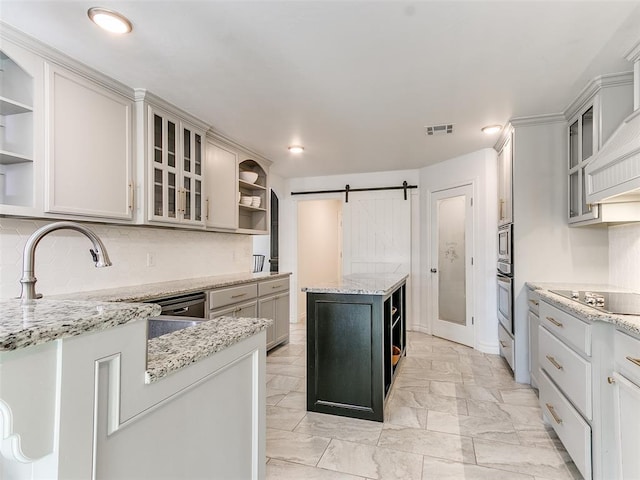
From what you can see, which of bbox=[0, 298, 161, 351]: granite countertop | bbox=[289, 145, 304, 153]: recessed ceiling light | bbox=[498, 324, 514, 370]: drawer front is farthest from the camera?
bbox=[289, 145, 304, 153]: recessed ceiling light

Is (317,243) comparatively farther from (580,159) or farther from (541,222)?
(580,159)

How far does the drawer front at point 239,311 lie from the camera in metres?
3.21

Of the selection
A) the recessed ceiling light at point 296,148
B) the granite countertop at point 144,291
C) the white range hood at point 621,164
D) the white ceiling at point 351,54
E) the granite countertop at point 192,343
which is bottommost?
the granite countertop at point 144,291

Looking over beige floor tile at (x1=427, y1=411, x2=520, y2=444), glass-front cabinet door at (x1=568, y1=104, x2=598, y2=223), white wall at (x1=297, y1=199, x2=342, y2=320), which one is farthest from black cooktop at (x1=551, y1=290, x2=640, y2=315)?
white wall at (x1=297, y1=199, x2=342, y2=320)

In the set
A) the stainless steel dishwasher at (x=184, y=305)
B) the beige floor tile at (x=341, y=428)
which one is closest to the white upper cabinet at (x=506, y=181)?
the beige floor tile at (x=341, y=428)

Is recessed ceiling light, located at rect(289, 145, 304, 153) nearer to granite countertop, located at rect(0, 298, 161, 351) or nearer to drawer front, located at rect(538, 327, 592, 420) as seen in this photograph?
drawer front, located at rect(538, 327, 592, 420)

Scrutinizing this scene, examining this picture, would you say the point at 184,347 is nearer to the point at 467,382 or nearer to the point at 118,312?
the point at 118,312

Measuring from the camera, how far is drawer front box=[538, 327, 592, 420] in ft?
5.90

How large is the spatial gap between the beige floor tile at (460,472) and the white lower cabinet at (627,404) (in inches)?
21.2

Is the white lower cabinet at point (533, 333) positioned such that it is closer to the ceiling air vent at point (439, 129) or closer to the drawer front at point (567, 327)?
the drawer front at point (567, 327)

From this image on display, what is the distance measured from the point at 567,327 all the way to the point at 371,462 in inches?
54.3

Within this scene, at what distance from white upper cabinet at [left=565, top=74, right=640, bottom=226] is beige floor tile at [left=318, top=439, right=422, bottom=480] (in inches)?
82.1

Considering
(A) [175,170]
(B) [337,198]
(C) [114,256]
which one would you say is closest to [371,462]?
(C) [114,256]

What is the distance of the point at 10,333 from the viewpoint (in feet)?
1.72
